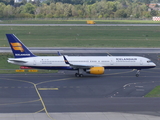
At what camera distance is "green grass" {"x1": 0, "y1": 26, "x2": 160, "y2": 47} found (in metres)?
92.8

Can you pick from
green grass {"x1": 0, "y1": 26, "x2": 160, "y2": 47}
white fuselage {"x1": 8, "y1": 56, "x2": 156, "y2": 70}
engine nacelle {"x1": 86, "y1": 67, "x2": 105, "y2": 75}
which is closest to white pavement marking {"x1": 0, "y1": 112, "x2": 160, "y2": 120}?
engine nacelle {"x1": 86, "y1": 67, "x2": 105, "y2": 75}

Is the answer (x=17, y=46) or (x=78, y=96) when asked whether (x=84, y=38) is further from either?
(x=78, y=96)

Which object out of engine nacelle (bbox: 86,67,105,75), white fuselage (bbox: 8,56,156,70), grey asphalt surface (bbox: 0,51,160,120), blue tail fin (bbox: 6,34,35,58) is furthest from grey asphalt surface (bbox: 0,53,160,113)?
blue tail fin (bbox: 6,34,35,58)

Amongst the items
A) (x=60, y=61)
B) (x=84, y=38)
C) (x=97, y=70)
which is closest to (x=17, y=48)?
(x=60, y=61)

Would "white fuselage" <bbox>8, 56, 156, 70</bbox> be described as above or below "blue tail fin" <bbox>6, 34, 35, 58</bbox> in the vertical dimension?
below

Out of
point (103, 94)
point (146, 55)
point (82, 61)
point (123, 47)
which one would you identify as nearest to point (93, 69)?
point (82, 61)

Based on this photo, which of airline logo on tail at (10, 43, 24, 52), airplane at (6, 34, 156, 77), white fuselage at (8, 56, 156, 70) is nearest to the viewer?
airplane at (6, 34, 156, 77)

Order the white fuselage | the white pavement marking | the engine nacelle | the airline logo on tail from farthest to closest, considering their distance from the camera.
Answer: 1. the airline logo on tail
2. the white fuselage
3. the engine nacelle
4. the white pavement marking

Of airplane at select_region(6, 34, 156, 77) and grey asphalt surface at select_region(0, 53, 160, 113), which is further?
airplane at select_region(6, 34, 156, 77)

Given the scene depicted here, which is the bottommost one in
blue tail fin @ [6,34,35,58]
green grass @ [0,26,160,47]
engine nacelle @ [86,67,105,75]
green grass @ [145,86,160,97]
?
green grass @ [0,26,160,47]

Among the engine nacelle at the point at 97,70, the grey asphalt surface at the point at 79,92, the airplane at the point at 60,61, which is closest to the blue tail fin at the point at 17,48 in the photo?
the airplane at the point at 60,61

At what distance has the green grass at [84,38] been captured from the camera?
9281cm

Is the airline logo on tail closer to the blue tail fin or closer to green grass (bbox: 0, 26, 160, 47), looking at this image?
the blue tail fin

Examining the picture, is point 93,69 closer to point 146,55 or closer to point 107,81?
point 107,81
